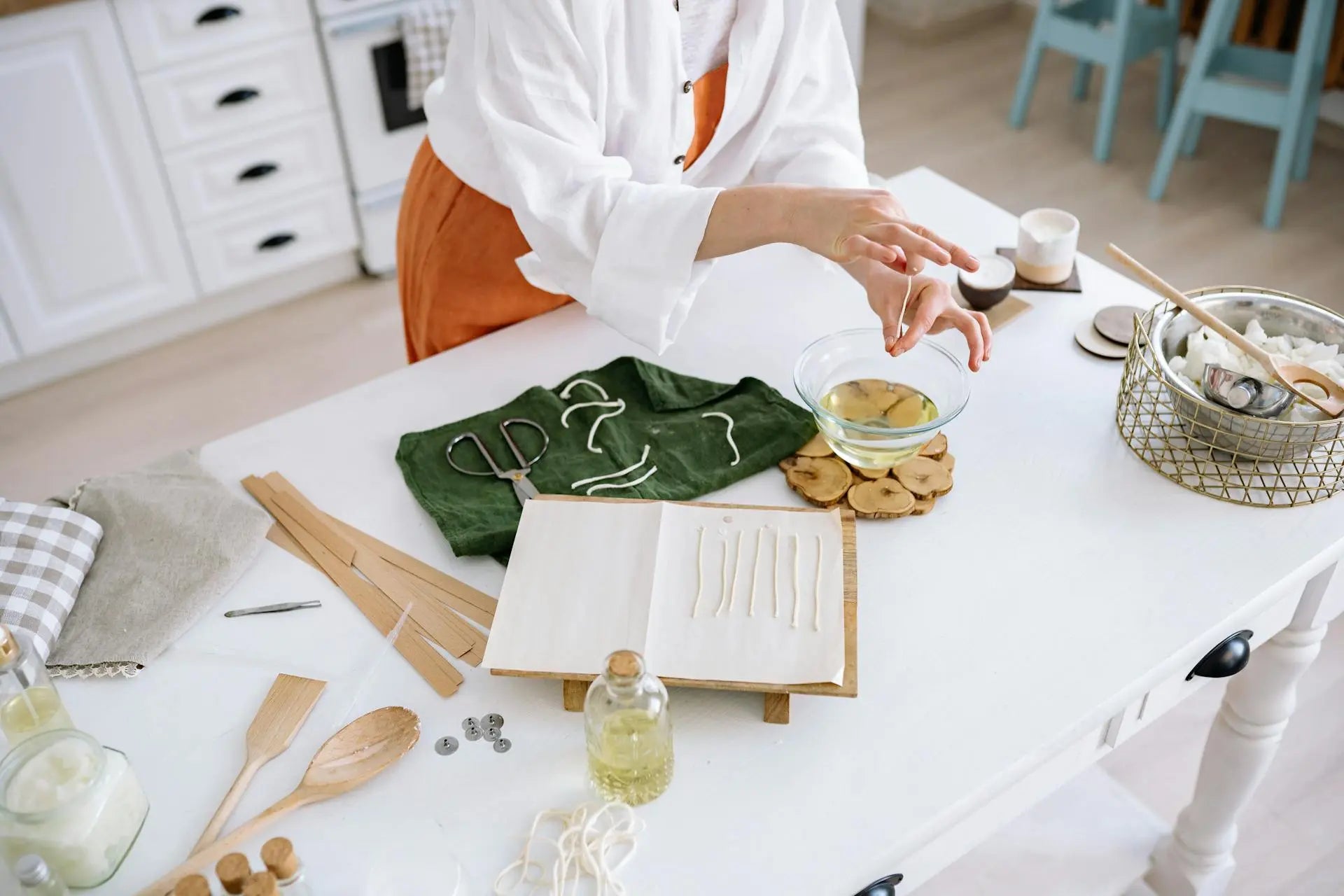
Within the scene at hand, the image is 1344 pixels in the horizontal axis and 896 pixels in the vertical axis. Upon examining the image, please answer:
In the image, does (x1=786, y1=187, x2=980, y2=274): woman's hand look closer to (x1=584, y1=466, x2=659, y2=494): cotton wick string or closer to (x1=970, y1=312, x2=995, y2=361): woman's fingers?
(x1=970, y1=312, x2=995, y2=361): woman's fingers

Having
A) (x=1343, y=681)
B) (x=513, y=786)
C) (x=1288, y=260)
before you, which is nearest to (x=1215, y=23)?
(x=1288, y=260)

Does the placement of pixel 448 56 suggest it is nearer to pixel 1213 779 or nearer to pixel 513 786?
pixel 513 786

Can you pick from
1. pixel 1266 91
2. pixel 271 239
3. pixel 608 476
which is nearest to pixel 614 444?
pixel 608 476

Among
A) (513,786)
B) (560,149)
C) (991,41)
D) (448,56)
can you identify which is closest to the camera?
(513,786)

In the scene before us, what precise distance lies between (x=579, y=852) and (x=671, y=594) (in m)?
0.25

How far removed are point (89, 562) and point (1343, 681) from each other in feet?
6.28

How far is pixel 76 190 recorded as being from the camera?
251 cm

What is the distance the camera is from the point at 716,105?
140 centimetres

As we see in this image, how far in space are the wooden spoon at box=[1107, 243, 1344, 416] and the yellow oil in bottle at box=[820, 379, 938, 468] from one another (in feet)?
0.80

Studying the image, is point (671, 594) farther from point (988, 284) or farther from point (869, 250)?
point (988, 284)

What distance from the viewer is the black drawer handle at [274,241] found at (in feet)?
9.32

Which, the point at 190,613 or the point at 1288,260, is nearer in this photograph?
the point at 190,613

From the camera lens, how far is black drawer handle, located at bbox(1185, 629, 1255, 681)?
106cm

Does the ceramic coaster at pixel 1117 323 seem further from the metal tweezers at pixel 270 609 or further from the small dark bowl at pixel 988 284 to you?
the metal tweezers at pixel 270 609
